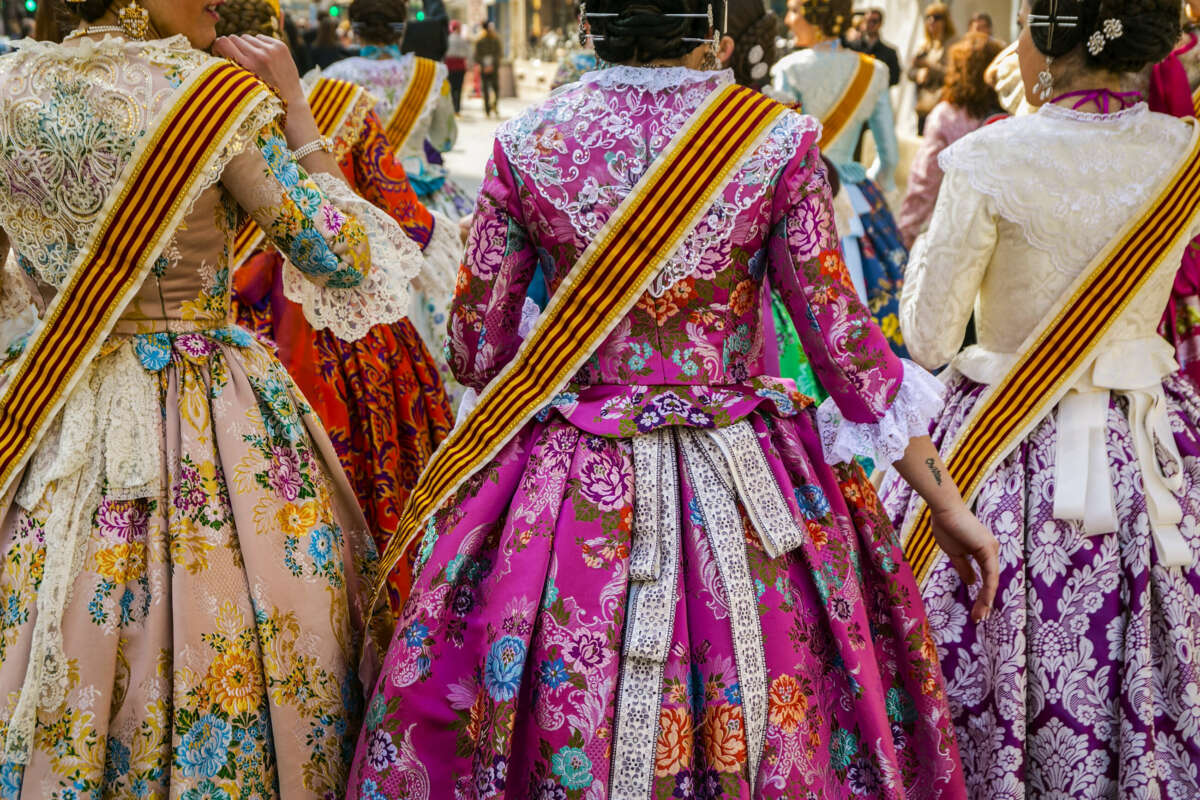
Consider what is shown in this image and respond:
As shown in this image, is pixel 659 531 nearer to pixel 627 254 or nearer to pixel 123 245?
pixel 627 254

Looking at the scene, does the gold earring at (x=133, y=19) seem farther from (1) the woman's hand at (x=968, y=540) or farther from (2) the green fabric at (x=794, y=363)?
(2) the green fabric at (x=794, y=363)

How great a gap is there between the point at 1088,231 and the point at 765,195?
2.60 ft

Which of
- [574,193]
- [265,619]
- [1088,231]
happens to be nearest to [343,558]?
[265,619]

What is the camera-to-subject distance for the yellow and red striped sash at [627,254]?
1876 millimetres

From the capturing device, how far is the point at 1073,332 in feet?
7.79

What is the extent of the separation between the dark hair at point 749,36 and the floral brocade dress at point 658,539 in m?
1.98

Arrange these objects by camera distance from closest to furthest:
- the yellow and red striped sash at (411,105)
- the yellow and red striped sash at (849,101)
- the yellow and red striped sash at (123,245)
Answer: the yellow and red striped sash at (123,245) → the yellow and red striped sash at (411,105) → the yellow and red striped sash at (849,101)

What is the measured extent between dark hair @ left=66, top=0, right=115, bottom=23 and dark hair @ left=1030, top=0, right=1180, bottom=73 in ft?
5.38

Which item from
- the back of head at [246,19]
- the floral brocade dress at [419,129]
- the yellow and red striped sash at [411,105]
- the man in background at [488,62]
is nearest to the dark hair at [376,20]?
the floral brocade dress at [419,129]

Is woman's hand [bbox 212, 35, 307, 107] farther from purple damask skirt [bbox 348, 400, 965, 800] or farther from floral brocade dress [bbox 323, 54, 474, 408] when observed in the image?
floral brocade dress [bbox 323, 54, 474, 408]

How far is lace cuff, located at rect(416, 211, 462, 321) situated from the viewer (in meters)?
3.45

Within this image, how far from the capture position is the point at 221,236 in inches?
82.9

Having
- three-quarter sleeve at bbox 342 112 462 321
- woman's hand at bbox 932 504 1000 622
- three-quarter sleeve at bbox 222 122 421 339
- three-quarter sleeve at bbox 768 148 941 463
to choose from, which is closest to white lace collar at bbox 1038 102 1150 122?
three-quarter sleeve at bbox 768 148 941 463

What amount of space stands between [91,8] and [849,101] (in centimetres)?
398
